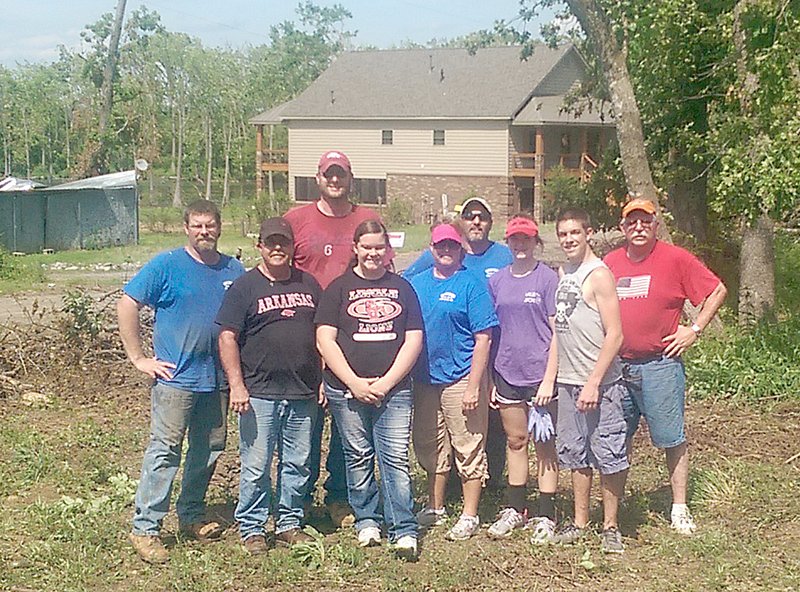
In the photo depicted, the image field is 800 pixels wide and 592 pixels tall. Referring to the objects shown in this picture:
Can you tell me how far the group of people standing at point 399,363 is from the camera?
5.25 meters

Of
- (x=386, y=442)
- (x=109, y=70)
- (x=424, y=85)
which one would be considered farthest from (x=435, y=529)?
(x=424, y=85)

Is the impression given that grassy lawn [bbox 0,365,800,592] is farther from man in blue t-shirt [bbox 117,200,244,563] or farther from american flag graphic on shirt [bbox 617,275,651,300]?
american flag graphic on shirt [bbox 617,275,651,300]

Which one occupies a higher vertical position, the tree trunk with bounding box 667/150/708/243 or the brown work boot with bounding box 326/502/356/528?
the tree trunk with bounding box 667/150/708/243

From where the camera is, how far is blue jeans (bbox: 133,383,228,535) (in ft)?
17.5

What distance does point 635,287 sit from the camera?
5582 millimetres

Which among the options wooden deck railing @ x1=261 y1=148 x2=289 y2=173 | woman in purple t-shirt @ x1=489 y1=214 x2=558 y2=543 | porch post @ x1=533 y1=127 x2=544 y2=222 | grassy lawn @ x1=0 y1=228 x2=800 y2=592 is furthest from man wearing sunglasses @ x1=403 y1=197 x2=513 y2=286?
wooden deck railing @ x1=261 y1=148 x2=289 y2=173

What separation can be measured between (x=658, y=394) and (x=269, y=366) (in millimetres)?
2029

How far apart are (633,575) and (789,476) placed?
201 centimetres

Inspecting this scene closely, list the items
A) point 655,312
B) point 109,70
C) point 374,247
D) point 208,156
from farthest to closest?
point 208,156 → point 109,70 → point 655,312 → point 374,247

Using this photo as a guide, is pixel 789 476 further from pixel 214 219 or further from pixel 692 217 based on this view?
pixel 692 217

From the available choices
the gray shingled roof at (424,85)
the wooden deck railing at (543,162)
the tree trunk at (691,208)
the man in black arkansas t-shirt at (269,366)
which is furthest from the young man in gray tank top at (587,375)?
the gray shingled roof at (424,85)

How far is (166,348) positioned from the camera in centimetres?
532

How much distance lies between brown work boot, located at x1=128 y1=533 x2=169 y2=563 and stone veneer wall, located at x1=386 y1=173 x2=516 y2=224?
34.4 meters

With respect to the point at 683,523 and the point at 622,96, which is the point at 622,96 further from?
the point at 683,523
